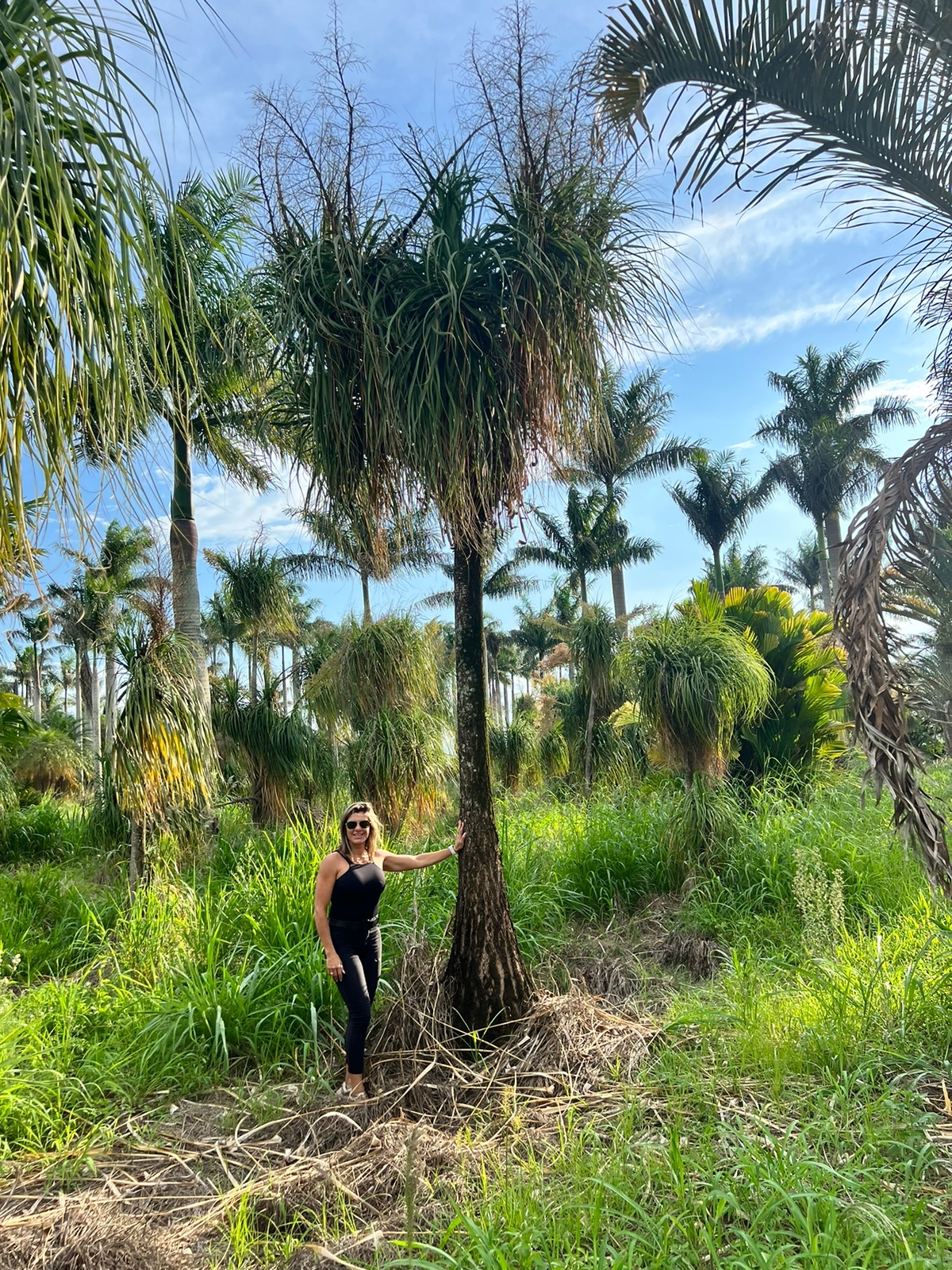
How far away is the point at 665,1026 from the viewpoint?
13.9 ft

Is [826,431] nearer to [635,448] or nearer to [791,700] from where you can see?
[635,448]

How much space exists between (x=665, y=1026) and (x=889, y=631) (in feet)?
8.22

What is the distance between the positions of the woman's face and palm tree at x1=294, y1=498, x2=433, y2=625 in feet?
5.88

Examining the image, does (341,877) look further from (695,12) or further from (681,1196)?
(695,12)

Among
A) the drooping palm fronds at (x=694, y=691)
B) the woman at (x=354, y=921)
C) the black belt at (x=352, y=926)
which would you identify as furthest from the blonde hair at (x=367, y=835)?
the drooping palm fronds at (x=694, y=691)

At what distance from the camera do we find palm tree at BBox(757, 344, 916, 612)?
25156 millimetres

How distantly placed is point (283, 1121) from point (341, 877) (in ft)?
4.05

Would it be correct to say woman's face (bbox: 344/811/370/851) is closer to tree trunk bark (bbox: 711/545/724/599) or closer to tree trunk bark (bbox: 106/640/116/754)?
tree trunk bark (bbox: 106/640/116/754)

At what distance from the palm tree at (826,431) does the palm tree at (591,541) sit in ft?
19.8

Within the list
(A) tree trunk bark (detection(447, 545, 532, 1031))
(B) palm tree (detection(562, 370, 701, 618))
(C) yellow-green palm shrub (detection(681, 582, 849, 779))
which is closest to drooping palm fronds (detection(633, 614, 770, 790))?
(C) yellow-green palm shrub (detection(681, 582, 849, 779))

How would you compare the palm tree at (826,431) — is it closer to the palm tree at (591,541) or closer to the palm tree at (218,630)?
the palm tree at (591,541)

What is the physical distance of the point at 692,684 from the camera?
7.38 metres

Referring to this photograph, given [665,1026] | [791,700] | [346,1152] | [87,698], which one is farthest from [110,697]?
[87,698]

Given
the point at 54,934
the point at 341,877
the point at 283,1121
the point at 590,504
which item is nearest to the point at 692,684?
the point at 341,877
